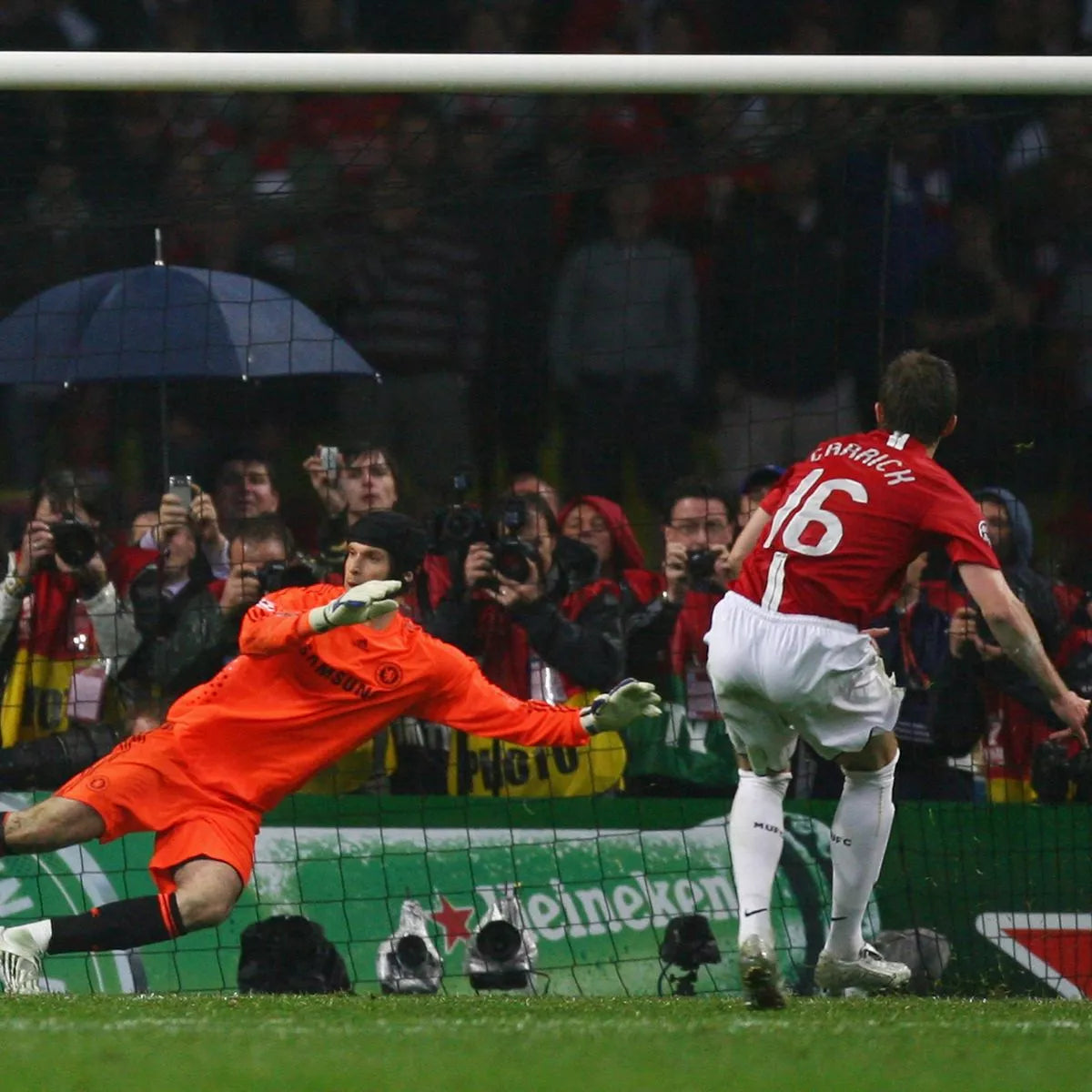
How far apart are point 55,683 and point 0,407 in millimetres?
1440

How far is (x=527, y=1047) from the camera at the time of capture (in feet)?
14.0

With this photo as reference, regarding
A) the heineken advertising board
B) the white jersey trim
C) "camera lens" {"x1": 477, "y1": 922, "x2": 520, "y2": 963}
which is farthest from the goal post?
"camera lens" {"x1": 477, "y1": 922, "x2": 520, "y2": 963}

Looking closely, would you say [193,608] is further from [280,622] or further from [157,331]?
[280,622]

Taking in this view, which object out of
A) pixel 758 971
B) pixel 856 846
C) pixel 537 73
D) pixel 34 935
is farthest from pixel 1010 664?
pixel 34 935

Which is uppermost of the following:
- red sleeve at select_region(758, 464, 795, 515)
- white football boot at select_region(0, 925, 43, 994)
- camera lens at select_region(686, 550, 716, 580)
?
red sleeve at select_region(758, 464, 795, 515)

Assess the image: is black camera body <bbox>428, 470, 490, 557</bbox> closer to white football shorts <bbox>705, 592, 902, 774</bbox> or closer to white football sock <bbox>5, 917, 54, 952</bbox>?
white football shorts <bbox>705, 592, 902, 774</bbox>

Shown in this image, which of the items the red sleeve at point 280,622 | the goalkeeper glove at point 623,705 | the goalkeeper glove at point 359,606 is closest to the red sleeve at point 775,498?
the goalkeeper glove at point 623,705

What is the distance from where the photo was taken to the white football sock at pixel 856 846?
5547 millimetres

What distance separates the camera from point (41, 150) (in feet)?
28.5

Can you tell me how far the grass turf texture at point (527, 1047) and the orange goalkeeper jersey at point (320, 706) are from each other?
81 cm

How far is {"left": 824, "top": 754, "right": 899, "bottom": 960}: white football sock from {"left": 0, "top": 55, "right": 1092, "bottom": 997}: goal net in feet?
3.98

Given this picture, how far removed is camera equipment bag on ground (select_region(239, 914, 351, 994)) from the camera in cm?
644

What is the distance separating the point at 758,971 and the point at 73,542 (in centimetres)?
324

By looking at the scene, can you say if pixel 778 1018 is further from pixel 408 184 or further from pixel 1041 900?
pixel 408 184
